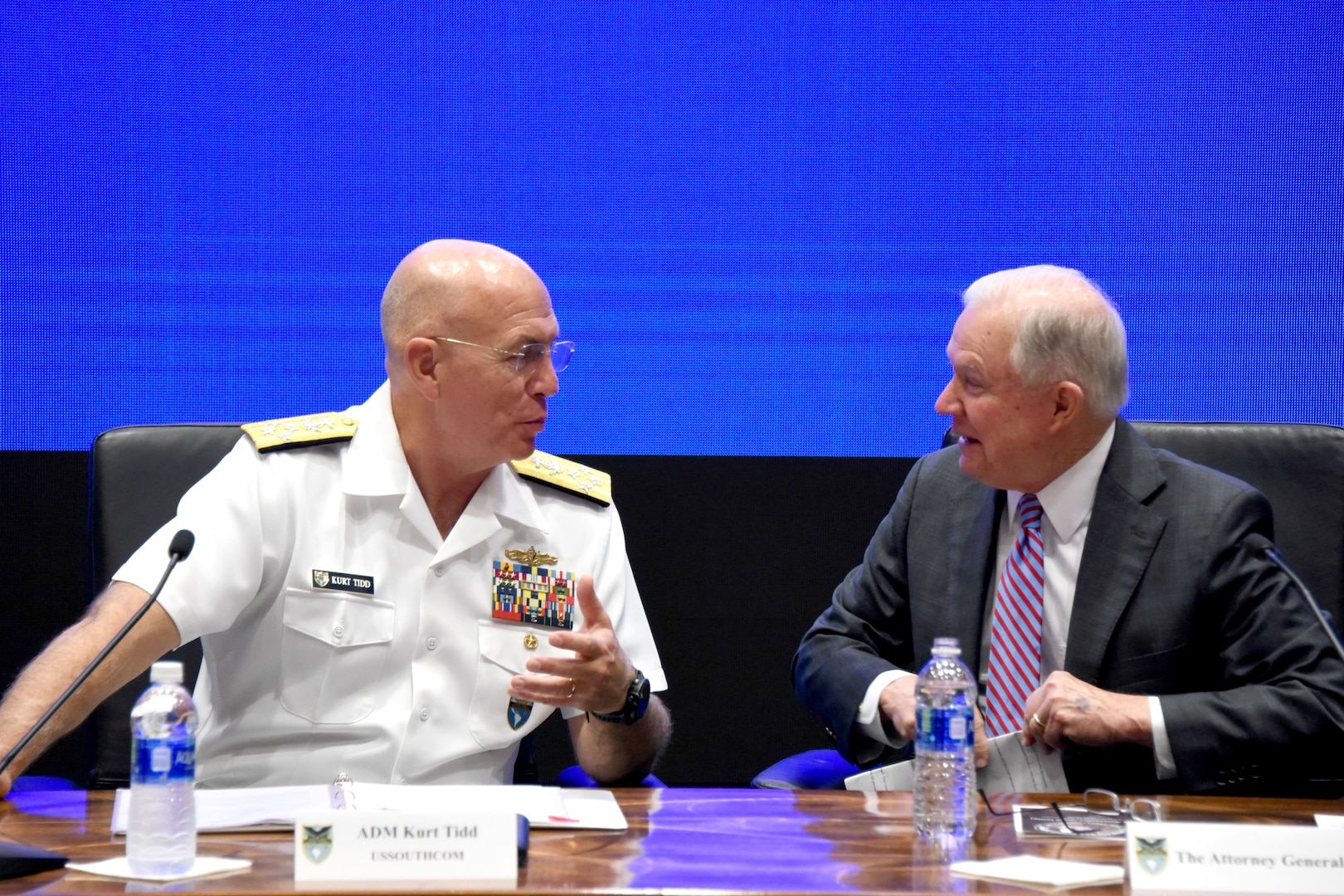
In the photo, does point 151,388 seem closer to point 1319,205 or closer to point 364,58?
point 364,58

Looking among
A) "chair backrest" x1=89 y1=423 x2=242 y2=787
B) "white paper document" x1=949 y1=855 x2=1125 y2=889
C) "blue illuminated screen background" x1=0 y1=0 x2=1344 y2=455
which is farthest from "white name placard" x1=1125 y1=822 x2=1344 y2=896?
"blue illuminated screen background" x1=0 y1=0 x2=1344 y2=455

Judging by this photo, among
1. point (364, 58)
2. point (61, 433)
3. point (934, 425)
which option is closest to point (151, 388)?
point (61, 433)

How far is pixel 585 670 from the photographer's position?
1882 millimetres

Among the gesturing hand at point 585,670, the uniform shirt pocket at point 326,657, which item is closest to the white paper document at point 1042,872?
the gesturing hand at point 585,670

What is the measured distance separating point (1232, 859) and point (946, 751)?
0.35m

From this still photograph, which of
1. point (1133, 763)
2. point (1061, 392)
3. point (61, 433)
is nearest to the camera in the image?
point (1133, 763)

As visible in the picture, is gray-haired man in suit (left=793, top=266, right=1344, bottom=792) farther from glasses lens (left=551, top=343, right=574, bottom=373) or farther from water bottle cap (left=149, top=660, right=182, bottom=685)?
water bottle cap (left=149, top=660, right=182, bottom=685)

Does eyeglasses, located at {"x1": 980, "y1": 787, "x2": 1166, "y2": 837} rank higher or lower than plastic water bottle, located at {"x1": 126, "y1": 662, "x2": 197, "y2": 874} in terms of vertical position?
lower

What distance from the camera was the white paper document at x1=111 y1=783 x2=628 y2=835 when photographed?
5.02 ft

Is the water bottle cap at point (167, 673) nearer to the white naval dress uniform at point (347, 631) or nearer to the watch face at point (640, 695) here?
the white naval dress uniform at point (347, 631)

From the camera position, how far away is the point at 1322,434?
2.39 metres

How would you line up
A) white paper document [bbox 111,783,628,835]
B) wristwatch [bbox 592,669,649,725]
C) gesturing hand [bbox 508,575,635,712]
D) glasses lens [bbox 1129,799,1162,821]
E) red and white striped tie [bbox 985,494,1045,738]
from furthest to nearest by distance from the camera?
1. red and white striped tie [bbox 985,494,1045,738]
2. wristwatch [bbox 592,669,649,725]
3. gesturing hand [bbox 508,575,635,712]
4. glasses lens [bbox 1129,799,1162,821]
5. white paper document [bbox 111,783,628,835]

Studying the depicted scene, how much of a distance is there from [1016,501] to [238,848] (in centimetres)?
150

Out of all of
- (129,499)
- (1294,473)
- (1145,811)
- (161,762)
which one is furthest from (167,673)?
(1294,473)
